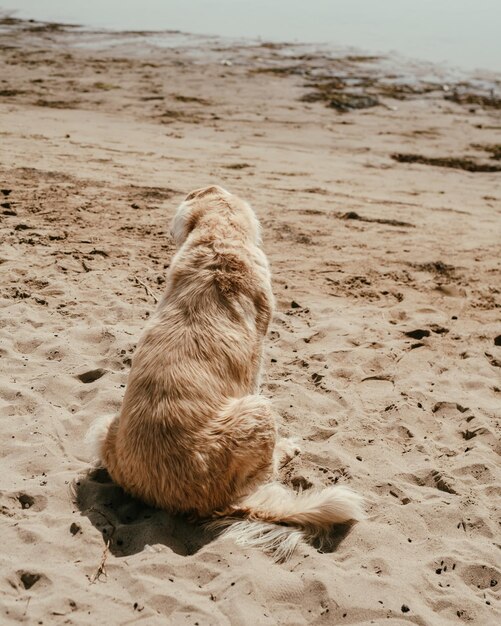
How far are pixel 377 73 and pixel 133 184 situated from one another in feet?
45.4

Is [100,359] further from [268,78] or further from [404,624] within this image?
[268,78]

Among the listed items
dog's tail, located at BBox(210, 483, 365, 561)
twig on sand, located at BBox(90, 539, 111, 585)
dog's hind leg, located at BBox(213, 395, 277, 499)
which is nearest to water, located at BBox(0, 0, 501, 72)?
dog's hind leg, located at BBox(213, 395, 277, 499)

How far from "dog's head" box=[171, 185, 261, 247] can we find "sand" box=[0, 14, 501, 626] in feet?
3.99

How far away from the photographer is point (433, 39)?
89.9ft

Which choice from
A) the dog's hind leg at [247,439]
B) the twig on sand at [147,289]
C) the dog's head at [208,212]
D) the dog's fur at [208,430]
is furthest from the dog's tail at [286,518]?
the twig on sand at [147,289]

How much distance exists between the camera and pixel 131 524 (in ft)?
12.9

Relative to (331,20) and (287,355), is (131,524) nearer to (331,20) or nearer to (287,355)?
(287,355)

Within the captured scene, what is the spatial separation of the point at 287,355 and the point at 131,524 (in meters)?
2.57

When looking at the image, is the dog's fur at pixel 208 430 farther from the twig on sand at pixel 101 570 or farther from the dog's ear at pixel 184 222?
the dog's ear at pixel 184 222

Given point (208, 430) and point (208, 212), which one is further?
point (208, 212)

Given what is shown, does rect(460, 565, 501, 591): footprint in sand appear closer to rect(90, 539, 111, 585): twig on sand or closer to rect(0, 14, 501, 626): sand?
rect(0, 14, 501, 626): sand

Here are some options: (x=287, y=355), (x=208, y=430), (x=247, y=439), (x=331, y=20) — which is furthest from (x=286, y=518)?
(x=331, y=20)

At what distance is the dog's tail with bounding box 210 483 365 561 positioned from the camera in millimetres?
3871

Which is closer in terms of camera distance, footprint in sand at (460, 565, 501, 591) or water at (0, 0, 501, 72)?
footprint in sand at (460, 565, 501, 591)
